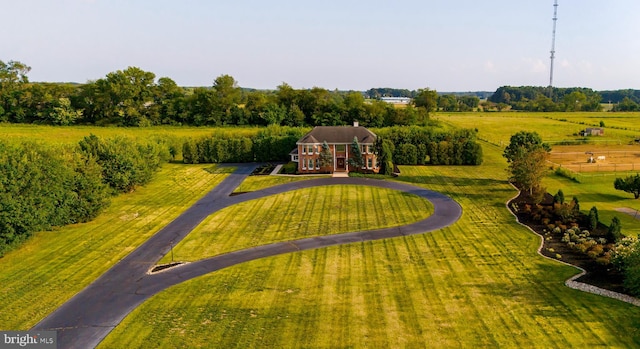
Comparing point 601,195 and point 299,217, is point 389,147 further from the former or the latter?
point 601,195

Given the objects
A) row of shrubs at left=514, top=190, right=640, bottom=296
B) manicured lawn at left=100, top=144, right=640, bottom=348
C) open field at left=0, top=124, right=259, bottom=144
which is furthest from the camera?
open field at left=0, top=124, right=259, bottom=144

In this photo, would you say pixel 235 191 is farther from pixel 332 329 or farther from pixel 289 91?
pixel 289 91

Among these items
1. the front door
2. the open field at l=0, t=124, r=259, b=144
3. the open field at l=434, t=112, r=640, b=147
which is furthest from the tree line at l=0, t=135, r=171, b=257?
the open field at l=434, t=112, r=640, b=147

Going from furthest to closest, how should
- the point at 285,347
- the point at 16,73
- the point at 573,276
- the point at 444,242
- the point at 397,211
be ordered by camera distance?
the point at 16,73
the point at 397,211
the point at 444,242
the point at 573,276
the point at 285,347

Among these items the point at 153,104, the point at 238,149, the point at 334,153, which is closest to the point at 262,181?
the point at 334,153

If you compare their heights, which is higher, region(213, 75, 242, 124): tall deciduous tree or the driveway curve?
region(213, 75, 242, 124): tall deciduous tree

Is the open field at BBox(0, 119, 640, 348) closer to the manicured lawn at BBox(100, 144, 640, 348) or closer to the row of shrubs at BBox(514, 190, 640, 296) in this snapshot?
the manicured lawn at BBox(100, 144, 640, 348)

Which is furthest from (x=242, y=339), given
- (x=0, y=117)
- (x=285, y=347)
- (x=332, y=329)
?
(x=0, y=117)
